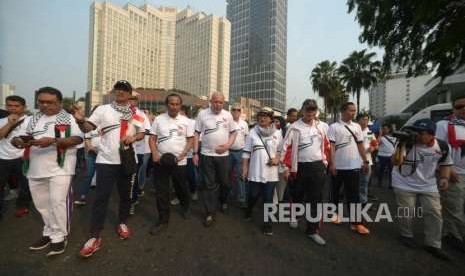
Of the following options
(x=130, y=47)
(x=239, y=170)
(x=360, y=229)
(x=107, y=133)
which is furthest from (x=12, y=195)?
(x=130, y=47)

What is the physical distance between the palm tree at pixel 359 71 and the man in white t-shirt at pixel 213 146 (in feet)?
109

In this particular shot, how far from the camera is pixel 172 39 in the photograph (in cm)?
12056

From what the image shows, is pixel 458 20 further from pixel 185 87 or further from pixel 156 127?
pixel 185 87

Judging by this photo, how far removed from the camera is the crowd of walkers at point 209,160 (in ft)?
11.2

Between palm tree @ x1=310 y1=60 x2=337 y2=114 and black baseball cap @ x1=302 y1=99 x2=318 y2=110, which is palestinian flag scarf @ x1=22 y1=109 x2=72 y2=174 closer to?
black baseball cap @ x1=302 y1=99 x2=318 y2=110

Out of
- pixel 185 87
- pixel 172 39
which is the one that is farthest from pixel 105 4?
pixel 185 87

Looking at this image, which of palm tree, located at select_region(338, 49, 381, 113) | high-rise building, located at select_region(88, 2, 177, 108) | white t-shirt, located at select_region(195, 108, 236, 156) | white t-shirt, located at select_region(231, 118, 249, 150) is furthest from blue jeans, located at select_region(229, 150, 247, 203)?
high-rise building, located at select_region(88, 2, 177, 108)

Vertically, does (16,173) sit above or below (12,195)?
above

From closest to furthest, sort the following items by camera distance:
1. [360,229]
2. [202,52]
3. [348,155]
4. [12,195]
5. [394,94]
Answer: [360,229]
[348,155]
[12,195]
[202,52]
[394,94]

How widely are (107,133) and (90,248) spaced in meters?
1.38

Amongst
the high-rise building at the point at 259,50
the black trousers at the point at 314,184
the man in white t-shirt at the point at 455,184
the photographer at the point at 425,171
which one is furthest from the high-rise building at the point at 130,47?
the man in white t-shirt at the point at 455,184

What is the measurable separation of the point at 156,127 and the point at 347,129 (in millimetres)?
3048

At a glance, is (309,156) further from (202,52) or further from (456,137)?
(202,52)

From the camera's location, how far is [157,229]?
4191mm
